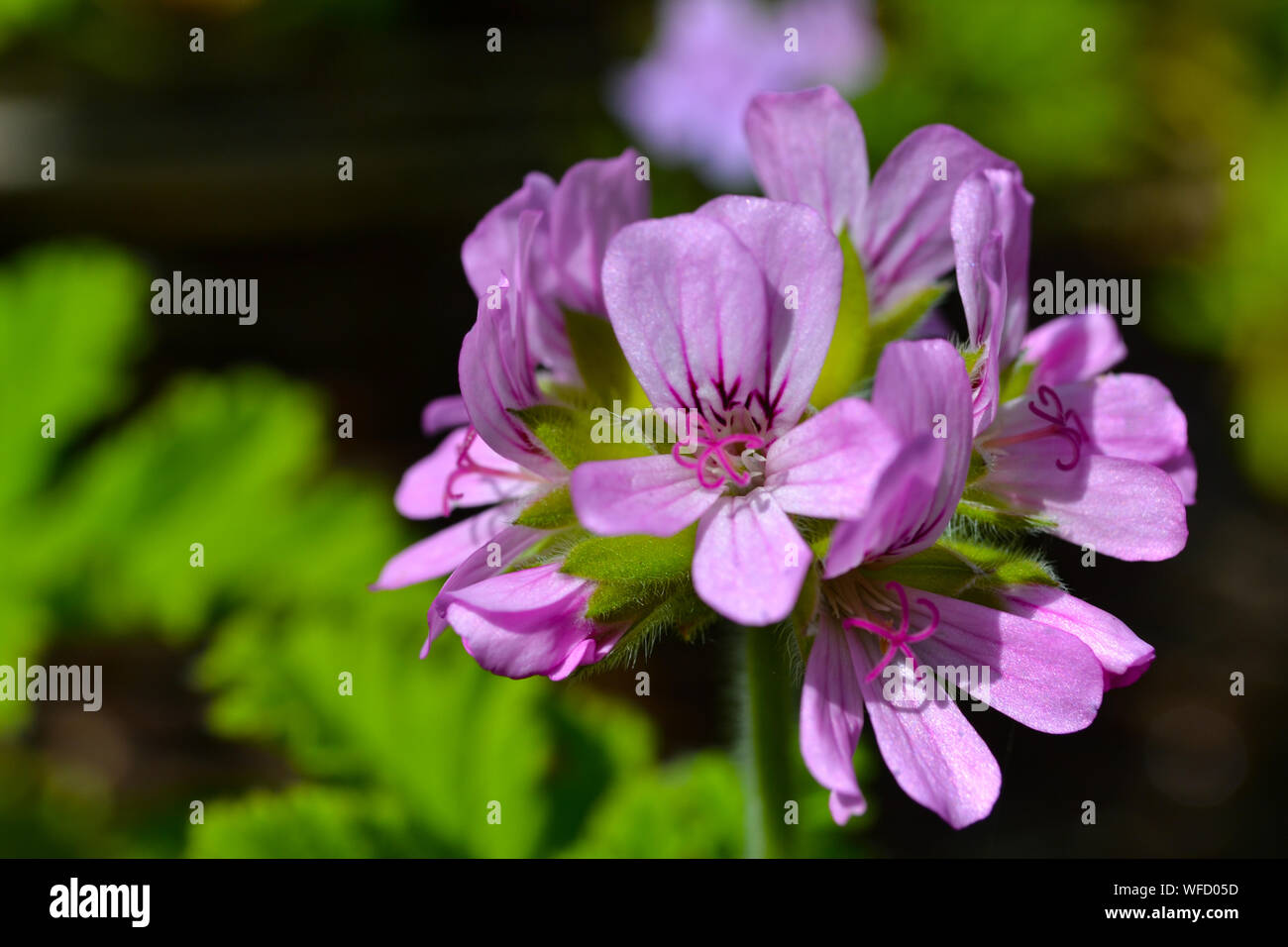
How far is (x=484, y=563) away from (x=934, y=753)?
52 centimetres

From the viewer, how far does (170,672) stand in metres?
3.72

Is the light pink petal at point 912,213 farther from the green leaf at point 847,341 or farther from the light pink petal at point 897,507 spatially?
the light pink petal at point 897,507

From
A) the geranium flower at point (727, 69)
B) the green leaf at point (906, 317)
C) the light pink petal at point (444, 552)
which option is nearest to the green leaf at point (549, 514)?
the light pink petal at point (444, 552)

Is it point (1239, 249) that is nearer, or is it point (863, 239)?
point (863, 239)

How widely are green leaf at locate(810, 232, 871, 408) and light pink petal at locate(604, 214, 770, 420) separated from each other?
0.13m

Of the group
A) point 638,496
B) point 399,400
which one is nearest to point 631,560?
point 638,496

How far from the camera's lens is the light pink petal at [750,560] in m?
1.10

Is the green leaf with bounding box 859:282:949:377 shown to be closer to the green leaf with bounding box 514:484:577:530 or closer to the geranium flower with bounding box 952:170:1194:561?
the geranium flower with bounding box 952:170:1194:561

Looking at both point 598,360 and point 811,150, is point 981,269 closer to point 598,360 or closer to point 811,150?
point 811,150

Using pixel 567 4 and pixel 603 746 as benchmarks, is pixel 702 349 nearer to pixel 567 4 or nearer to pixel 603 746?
pixel 603 746

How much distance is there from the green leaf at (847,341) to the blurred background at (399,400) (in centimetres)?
74

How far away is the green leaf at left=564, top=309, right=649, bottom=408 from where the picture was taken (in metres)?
1.48

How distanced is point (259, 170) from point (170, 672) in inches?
79.3
